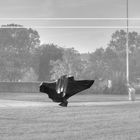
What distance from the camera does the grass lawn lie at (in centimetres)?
452

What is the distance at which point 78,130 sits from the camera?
5.03m

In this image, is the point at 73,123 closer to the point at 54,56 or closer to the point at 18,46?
the point at 18,46

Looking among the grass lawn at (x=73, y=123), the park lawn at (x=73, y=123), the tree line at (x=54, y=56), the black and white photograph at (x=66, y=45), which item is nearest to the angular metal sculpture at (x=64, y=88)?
the black and white photograph at (x=66, y=45)

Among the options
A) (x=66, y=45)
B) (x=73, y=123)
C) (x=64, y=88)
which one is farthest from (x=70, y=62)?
(x=73, y=123)

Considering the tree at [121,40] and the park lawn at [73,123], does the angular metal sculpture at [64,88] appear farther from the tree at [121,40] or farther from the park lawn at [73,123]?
the park lawn at [73,123]

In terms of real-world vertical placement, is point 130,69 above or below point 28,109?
above

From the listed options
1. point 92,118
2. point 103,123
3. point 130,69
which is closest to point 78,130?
point 103,123

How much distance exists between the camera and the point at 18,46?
953 mm

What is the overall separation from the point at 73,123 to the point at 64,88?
17.4ft

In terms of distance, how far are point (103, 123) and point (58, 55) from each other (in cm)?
507

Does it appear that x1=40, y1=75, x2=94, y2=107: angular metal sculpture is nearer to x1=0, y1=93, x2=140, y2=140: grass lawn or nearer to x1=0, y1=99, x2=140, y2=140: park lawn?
x1=0, y1=99, x2=140, y2=140: park lawn

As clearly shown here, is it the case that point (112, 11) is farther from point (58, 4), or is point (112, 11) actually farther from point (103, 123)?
point (103, 123)

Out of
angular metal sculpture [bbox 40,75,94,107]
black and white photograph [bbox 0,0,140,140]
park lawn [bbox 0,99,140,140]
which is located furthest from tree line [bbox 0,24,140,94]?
park lawn [bbox 0,99,140,140]

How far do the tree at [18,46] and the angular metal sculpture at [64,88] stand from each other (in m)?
0.21
